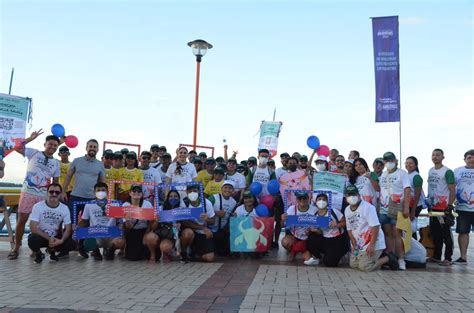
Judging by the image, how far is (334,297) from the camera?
548 centimetres

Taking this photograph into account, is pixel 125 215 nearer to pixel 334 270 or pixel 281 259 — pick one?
pixel 281 259

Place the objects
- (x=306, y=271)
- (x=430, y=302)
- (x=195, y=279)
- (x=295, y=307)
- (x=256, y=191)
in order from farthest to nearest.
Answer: (x=256, y=191), (x=306, y=271), (x=195, y=279), (x=430, y=302), (x=295, y=307)

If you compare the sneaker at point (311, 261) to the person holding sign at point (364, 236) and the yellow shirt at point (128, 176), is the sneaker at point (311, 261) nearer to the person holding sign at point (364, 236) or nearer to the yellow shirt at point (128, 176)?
the person holding sign at point (364, 236)

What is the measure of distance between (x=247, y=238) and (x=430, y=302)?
401 centimetres

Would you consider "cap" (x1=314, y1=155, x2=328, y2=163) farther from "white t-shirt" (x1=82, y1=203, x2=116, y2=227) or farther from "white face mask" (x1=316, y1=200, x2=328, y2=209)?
"white t-shirt" (x1=82, y1=203, x2=116, y2=227)

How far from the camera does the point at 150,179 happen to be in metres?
9.05

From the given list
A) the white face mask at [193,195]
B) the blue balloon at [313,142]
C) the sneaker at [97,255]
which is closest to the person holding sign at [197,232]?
the white face mask at [193,195]

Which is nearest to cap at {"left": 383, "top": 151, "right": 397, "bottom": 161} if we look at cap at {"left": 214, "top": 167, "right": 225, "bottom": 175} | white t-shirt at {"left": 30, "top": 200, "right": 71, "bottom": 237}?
cap at {"left": 214, "top": 167, "right": 225, "bottom": 175}

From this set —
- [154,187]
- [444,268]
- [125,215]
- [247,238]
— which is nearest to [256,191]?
[247,238]

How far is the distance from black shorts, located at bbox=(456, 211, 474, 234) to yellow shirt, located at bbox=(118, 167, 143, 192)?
6.08 meters

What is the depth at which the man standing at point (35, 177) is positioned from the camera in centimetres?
835

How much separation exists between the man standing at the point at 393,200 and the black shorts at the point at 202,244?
10.2ft

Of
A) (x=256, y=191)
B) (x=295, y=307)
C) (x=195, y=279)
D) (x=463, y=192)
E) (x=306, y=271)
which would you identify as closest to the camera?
(x=295, y=307)

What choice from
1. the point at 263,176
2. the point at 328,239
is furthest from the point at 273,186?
the point at 328,239
